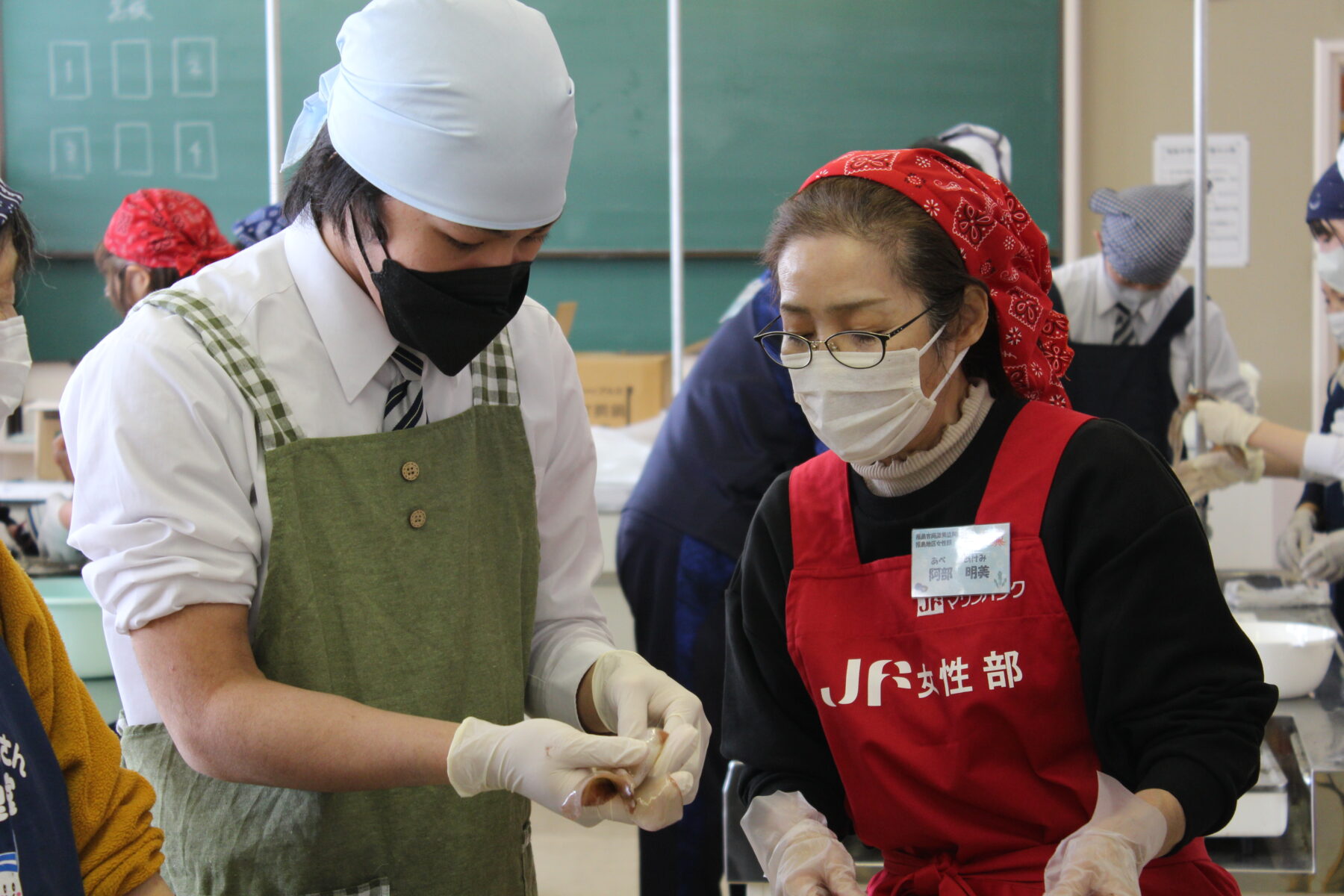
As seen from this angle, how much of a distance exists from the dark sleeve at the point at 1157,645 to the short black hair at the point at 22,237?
1.01 m

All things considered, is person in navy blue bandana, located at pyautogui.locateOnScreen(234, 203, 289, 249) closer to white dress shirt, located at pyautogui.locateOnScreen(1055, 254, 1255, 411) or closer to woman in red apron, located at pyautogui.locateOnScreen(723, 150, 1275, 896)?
woman in red apron, located at pyautogui.locateOnScreen(723, 150, 1275, 896)

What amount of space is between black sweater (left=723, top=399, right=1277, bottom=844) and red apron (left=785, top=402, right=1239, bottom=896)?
0.02 meters

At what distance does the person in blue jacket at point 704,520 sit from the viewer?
1.98 metres

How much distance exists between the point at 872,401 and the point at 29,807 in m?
0.83

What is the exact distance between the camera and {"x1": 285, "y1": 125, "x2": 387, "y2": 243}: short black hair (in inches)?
43.3

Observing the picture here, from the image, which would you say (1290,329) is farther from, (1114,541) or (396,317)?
(396,317)

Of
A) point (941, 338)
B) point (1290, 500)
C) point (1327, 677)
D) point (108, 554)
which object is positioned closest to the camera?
point (108, 554)

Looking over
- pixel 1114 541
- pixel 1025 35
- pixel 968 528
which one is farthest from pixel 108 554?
pixel 1025 35

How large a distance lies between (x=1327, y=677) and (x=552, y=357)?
138cm

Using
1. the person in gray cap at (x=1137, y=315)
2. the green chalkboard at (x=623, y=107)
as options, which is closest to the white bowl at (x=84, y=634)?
the person in gray cap at (x=1137, y=315)

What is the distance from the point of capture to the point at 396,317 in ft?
3.60

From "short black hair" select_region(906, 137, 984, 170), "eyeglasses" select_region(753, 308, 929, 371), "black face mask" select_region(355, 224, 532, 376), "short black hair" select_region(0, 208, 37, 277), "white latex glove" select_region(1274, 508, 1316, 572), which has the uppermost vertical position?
"short black hair" select_region(906, 137, 984, 170)

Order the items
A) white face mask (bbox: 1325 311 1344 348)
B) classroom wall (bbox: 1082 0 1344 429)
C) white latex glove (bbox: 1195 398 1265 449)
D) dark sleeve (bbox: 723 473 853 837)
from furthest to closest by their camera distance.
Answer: classroom wall (bbox: 1082 0 1344 429), white latex glove (bbox: 1195 398 1265 449), white face mask (bbox: 1325 311 1344 348), dark sleeve (bbox: 723 473 853 837)

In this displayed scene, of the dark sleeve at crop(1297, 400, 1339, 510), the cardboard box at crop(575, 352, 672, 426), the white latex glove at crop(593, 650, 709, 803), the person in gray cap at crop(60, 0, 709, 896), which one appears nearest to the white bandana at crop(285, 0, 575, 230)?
the person in gray cap at crop(60, 0, 709, 896)
